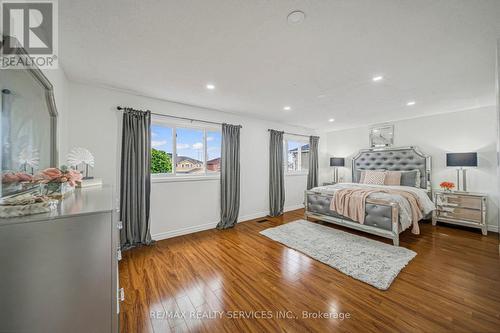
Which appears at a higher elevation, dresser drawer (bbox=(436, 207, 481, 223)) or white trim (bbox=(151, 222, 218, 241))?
dresser drawer (bbox=(436, 207, 481, 223))

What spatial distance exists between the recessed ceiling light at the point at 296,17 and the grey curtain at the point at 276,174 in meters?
3.17

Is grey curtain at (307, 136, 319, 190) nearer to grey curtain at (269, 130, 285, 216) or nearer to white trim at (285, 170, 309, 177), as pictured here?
white trim at (285, 170, 309, 177)

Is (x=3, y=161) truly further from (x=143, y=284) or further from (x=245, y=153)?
(x=245, y=153)

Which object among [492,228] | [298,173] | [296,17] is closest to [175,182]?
[296,17]

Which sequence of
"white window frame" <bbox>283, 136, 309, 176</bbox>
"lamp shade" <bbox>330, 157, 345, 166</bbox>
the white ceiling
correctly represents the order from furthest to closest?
1. "lamp shade" <bbox>330, 157, 345, 166</bbox>
2. "white window frame" <bbox>283, 136, 309, 176</bbox>
3. the white ceiling

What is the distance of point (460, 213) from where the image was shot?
138 inches

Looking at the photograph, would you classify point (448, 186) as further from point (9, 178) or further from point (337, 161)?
point (9, 178)

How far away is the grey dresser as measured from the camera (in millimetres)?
703

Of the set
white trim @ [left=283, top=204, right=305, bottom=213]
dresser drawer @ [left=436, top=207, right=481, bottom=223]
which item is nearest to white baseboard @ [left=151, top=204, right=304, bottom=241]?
white trim @ [left=283, top=204, right=305, bottom=213]

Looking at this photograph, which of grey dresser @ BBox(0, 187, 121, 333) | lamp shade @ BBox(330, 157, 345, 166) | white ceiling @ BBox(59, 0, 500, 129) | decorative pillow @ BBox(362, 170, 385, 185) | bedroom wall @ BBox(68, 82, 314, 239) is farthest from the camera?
lamp shade @ BBox(330, 157, 345, 166)

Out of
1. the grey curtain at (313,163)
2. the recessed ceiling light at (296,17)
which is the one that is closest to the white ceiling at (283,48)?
the recessed ceiling light at (296,17)

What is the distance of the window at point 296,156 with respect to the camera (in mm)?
5270

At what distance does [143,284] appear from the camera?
6.56 ft

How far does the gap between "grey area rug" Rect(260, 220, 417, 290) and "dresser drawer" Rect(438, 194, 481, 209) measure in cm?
199
